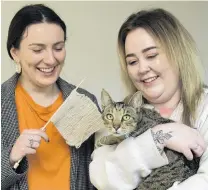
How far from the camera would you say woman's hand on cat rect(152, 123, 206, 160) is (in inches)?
36.4

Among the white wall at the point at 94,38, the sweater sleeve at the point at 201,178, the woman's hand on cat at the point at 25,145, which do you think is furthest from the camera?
the white wall at the point at 94,38

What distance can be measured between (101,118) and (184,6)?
101 cm

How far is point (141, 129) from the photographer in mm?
1039

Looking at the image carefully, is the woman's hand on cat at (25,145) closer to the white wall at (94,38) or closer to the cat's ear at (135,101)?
the cat's ear at (135,101)

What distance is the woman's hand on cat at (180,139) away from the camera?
3.04ft

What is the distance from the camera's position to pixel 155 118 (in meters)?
1.05

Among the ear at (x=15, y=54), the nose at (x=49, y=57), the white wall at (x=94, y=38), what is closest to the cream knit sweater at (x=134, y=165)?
the nose at (x=49, y=57)

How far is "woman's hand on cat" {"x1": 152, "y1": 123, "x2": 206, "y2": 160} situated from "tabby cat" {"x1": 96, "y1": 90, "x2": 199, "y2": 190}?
1.8 inches

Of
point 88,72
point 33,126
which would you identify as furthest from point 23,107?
point 88,72

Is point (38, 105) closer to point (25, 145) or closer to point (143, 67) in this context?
Answer: point (25, 145)

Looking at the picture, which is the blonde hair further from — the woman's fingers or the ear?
the ear

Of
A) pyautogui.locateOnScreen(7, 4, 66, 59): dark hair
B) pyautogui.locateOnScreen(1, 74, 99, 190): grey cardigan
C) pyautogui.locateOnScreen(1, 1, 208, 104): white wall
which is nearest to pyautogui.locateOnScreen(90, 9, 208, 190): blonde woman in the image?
pyautogui.locateOnScreen(1, 74, 99, 190): grey cardigan

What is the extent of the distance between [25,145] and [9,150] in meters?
0.06

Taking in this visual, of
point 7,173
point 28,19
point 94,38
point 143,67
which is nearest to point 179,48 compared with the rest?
point 143,67
